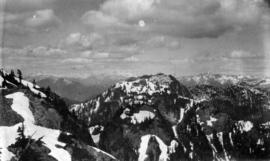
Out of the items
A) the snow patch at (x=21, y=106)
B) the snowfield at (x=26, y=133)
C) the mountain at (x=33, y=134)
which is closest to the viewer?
the snowfield at (x=26, y=133)

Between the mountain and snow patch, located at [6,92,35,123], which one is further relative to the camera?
snow patch, located at [6,92,35,123]

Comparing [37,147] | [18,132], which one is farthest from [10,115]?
[37,147]

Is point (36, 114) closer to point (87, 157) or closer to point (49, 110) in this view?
point (49, 110)

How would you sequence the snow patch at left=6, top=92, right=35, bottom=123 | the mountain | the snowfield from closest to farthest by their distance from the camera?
the snowfield → the mountain → the snow patch at left=6, top=92, right=35, bottom=123

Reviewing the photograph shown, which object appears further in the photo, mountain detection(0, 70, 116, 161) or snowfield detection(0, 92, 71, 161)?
mountain detection(0, 70, 116, 161)

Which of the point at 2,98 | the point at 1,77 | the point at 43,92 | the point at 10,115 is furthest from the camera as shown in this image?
the point at 43,92

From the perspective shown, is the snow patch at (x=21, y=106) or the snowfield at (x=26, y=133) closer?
the snowfield at (x=26, y=133)

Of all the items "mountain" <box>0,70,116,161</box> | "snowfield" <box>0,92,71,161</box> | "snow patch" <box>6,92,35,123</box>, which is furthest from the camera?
"snow patch" <box>6,92,35,123</box>

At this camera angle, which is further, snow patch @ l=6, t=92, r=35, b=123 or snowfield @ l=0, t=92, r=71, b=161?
snow patch @ l=6, t=92, r=35, b=123
